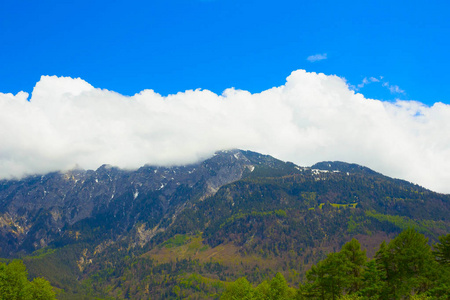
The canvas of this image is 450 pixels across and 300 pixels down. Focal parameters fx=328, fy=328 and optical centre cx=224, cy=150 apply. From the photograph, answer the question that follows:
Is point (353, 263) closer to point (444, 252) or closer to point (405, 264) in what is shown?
point (405, 264)

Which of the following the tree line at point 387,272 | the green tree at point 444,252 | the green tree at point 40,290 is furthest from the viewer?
the green tree at point 40,290

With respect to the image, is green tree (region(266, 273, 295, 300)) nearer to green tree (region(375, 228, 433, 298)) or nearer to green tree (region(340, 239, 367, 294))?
green tree (region(340, 239, 367, 294))

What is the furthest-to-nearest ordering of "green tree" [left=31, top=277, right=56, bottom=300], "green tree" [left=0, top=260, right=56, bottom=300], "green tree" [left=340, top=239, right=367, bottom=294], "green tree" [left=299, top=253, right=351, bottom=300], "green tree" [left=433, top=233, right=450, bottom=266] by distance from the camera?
"green tree" [left=31, top=277, right=56, bottom=300] → "green tree" [left=0, top=260, right=56, bottom=300] → "green tree" [left=433, top=233, right=450, bottom=266] → "green tree" [left=340, top=239, right=367, bottom=294] → "green tree" [left=299, top=253, right=351, bottom=300]

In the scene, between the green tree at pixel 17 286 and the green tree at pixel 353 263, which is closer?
the green tree at pixel 353 263

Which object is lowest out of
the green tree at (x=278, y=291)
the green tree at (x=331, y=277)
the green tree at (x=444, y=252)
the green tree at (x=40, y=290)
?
the green tree at (x=40, y=290)

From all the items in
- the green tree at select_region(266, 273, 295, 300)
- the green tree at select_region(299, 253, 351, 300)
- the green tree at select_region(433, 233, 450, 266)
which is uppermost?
the green tree at select_region(433, 233, 450, 266)

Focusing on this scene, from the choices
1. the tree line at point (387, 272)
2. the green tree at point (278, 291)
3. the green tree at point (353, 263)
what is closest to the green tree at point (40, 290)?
the green tree at point (278, 291)

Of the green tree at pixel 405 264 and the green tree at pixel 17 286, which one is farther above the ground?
the green tree at pixel 405 264

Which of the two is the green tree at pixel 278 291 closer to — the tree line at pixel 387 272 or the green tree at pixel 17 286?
the tree line at pixel 387 272

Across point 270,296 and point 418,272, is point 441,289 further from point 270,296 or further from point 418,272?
point 270,296

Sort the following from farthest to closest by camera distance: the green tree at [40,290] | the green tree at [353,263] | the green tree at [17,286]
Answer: the green tree at [40,290], the green tree at [17,286], the green tree at [353,263]

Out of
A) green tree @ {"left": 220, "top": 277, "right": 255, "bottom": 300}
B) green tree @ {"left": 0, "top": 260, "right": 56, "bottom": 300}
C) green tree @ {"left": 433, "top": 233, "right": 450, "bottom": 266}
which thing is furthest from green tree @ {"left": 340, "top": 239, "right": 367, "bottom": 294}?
green tree @ {"left": 0, "top": 260, "right": 56, "bottom": 300}

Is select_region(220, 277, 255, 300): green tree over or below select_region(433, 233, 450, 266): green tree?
below

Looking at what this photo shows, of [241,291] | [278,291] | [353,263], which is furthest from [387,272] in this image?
[241,291]
